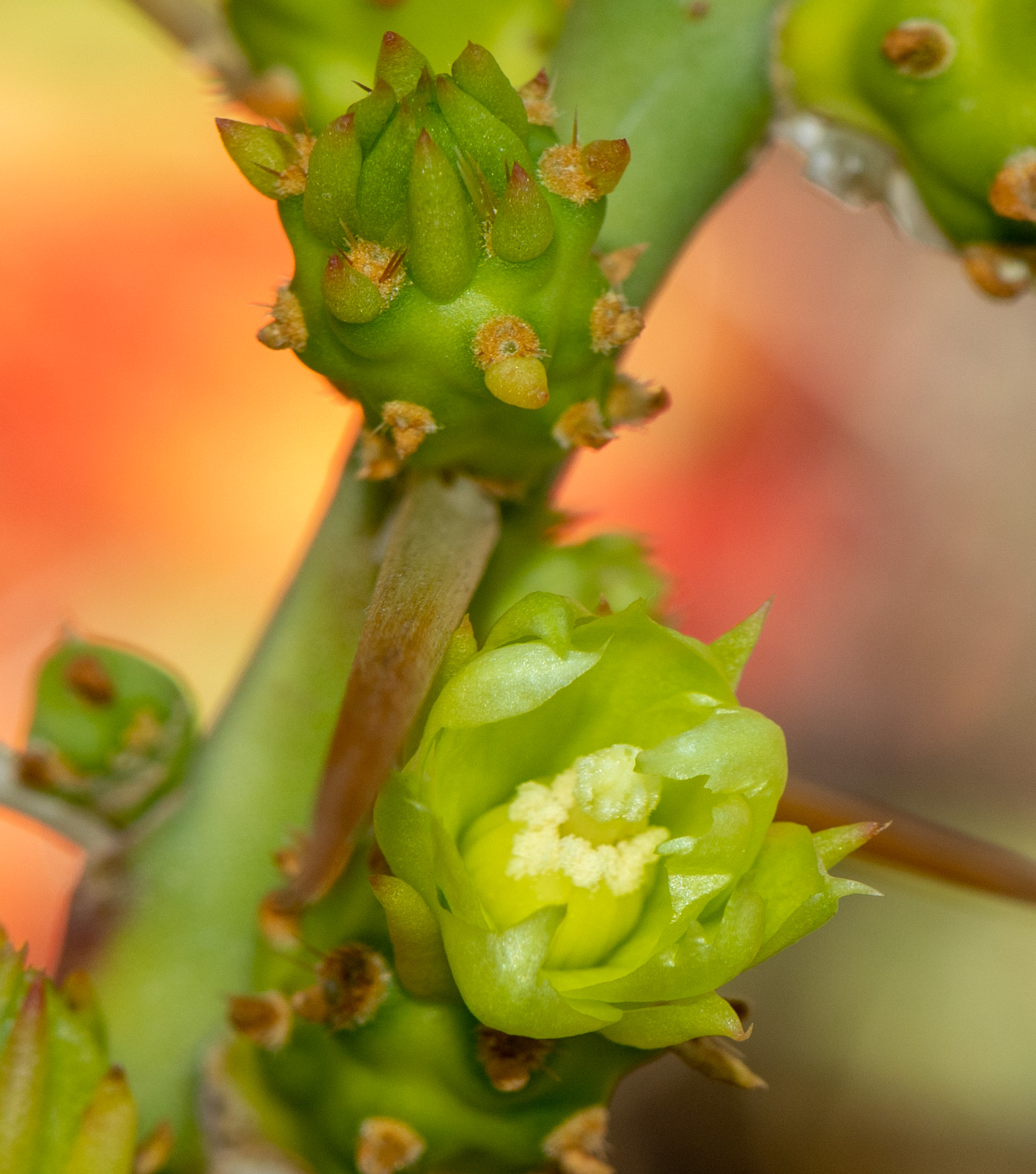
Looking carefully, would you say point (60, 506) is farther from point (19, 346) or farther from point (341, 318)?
point (341, 318)

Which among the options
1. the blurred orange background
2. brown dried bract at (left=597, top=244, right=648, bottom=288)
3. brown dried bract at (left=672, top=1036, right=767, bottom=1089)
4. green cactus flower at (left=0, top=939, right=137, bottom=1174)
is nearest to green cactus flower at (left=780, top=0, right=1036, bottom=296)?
brown dried bract at (left=597, top=244, right=648, bottom=288)

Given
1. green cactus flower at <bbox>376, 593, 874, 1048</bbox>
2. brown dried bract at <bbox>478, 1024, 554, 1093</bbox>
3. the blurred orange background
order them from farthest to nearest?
the blurred orange background < brown dried bract at <bbox>478, 1024, 554, 1093</bbox> < green cactus flower at <bbox>376, 593, 874, 1048</bbox>

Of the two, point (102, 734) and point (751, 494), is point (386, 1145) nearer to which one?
point (102, 734)

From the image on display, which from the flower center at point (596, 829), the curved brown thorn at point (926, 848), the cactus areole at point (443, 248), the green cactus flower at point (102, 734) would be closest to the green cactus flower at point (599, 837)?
the flower center at point (596, 829)

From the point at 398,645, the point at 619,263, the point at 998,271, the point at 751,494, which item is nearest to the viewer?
the point at 398,645

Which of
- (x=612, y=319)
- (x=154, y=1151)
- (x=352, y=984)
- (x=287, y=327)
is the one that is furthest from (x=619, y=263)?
(x=154, y=1151)

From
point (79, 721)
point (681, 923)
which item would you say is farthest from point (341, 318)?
point (79, 721)

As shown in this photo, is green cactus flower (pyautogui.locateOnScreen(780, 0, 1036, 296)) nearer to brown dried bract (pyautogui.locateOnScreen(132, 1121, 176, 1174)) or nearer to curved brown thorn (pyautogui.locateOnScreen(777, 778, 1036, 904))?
curved brown thorn (pyautogui.locateOnScreen(777, 778, 1036, 904))
